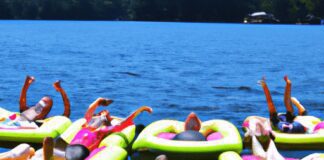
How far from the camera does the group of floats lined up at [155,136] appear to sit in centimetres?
770

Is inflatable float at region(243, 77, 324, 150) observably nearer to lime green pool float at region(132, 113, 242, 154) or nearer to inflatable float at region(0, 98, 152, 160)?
lime green pool float at region(132, 113, 242, 154)

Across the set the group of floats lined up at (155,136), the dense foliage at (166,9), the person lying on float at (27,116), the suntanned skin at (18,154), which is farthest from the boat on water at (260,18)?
the suntanned skin at (18,154)

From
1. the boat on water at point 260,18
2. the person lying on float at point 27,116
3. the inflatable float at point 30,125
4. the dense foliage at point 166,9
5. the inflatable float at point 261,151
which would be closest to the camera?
the inflatable float at point 261,151

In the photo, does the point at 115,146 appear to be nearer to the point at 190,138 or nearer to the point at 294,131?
the point at 190,138

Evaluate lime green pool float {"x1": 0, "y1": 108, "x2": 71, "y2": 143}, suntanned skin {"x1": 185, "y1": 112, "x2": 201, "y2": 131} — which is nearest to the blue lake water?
lime green pool float {"x1": 0, "y1": 108, "x2": 71, "y2": 143}

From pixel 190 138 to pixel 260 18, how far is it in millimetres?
80618

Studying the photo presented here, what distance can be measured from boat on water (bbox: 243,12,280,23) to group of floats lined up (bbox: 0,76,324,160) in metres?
76.1

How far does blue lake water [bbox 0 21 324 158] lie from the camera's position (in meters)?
15.8

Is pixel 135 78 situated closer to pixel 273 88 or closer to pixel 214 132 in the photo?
pixel 273 88

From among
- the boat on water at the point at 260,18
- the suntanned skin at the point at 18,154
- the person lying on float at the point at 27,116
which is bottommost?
the boat on water at the point at 260,18

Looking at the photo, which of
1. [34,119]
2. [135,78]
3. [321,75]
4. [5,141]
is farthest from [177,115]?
[321,75]

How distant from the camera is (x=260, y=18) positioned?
287 feet

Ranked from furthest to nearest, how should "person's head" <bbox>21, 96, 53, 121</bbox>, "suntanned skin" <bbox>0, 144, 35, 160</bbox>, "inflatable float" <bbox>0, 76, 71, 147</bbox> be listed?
1. "person's head" <bbox>21, 96, 53, 121</bbox>
2. "inflatable float" <bbox>0, 76, 71, 147</bbox>
3. "suntanned skin" <bbox>0, 144, 35, 160</bbox>

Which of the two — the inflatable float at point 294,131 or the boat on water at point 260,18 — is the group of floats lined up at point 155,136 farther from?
the boat on water at point 260,18
